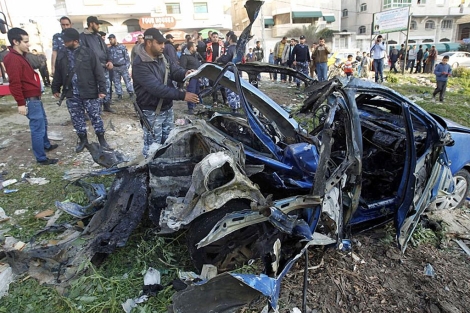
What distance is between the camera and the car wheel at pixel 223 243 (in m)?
2.36

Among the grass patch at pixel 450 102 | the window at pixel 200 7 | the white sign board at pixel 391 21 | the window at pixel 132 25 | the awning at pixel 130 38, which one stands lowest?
the grass patch at pixel 450 102

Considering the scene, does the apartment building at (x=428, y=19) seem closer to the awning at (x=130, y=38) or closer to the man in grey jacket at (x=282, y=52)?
the awning at (x=130, y=38)

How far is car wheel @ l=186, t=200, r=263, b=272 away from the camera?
7.74 feet

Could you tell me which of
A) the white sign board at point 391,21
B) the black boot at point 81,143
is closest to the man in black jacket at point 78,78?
the black boot at point 81,143

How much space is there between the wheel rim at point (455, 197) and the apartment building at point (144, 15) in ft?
93.2

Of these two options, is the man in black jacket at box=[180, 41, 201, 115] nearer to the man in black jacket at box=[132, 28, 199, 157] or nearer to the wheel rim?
the man in black jacket at box=[132, 28, 199, 157]

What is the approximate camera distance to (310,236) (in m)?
2.18

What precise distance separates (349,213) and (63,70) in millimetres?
Answer: 4619

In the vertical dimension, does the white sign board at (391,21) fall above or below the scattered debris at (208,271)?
above

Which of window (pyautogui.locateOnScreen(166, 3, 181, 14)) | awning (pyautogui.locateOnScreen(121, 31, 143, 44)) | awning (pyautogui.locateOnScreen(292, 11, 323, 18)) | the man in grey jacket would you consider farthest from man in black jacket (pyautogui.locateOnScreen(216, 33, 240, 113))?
awning (pyautogui.locateOnScreen(292, 11, 323, 18))

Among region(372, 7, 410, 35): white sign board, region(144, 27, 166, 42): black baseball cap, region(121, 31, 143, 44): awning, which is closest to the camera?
region(144, 27, 166, 42): black baseball cap

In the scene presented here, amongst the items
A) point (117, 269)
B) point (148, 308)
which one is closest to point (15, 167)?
point (117, 269)

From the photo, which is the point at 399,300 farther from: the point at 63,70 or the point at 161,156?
the point at 63,70

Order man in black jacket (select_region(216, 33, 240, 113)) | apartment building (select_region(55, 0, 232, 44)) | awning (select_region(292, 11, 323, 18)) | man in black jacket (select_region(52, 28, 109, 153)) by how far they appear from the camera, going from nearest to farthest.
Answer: man in black jacket (select_region(52, 28, 109, 153)) < man in black jacket (select_region(216, 33, 240, 113)) < apartment building (select_region(55, 0, 232, 44)) < awning (select_region(292, 11, 323, 18))
